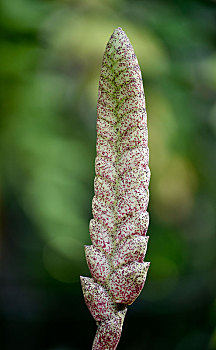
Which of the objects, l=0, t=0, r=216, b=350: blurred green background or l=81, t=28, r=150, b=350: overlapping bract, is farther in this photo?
l=0, t=0, r=216, b=350: blurred green background

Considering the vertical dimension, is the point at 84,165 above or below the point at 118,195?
above

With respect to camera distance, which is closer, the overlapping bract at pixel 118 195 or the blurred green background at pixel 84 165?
the overlapping bract at pixel 118 195
